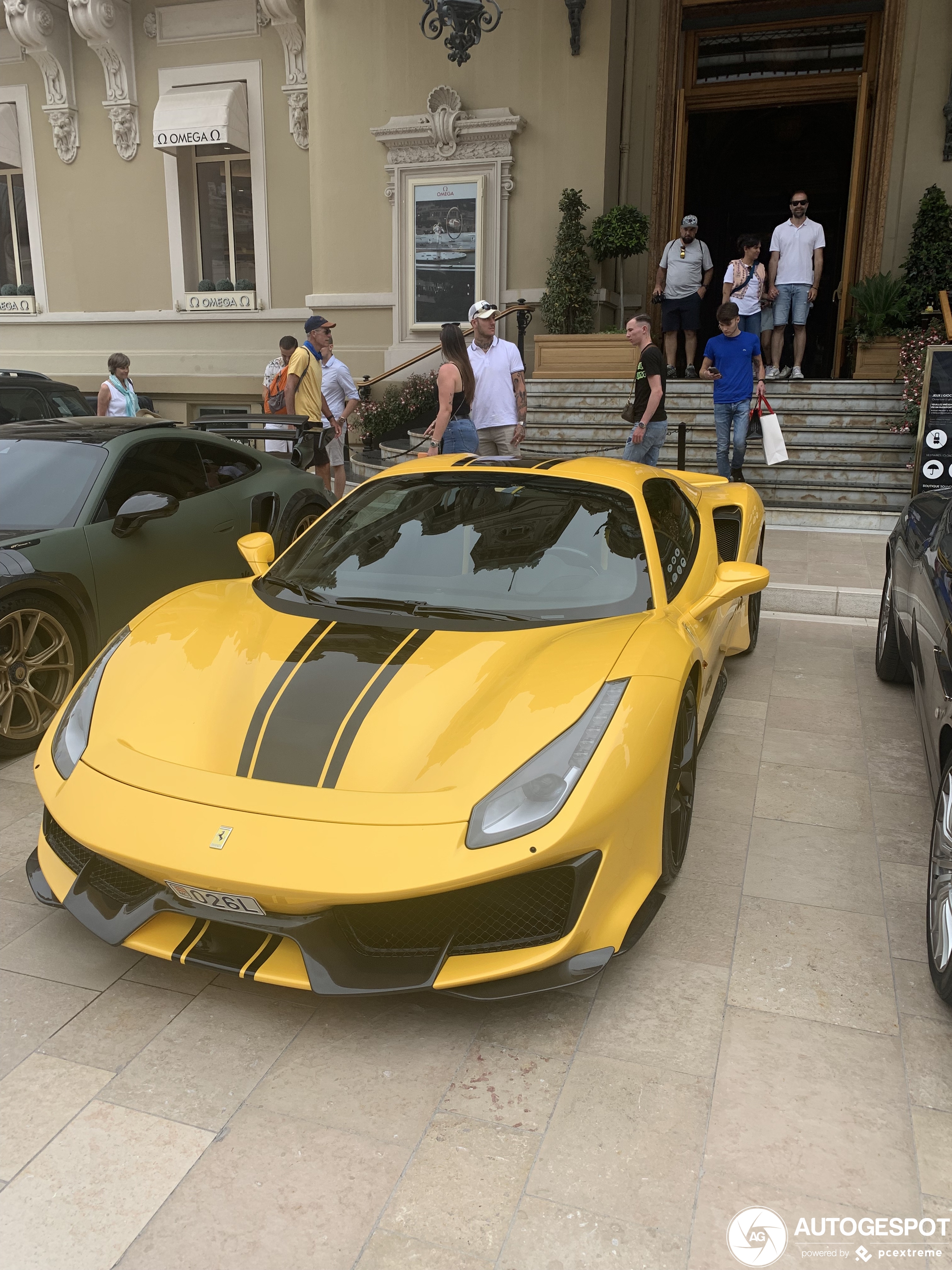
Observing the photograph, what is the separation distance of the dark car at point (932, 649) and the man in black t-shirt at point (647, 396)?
8.28 ft

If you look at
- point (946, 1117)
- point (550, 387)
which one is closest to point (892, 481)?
point (550, 387)

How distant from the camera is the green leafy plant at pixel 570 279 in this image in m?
12.2

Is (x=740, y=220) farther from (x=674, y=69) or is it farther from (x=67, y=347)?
(x=67, y=347)

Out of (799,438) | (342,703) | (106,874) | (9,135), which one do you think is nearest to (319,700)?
(342,703)

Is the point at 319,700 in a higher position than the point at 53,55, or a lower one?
lower

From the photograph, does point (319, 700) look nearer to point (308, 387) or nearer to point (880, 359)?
point (308, 387)

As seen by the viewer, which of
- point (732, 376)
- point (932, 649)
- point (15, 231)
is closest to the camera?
point (932, 649)

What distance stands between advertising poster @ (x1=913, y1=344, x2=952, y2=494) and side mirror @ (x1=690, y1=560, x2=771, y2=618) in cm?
570

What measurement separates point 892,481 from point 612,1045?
8.83 metres

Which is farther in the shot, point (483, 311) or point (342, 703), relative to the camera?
point (483, 311)

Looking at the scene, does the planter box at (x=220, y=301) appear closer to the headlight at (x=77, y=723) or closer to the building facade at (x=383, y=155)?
the building facade at (x=383, y=155)

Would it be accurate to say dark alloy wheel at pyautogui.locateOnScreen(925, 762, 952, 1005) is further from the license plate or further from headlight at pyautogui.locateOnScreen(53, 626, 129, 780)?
headlight at pyautogui.locateOnScreen(53, 626, 129, 780)

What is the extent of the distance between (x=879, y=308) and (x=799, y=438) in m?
1.88

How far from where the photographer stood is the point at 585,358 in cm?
1188
